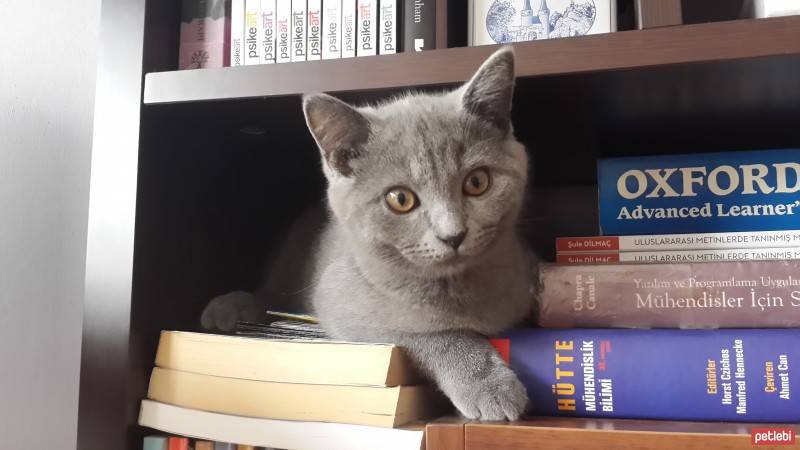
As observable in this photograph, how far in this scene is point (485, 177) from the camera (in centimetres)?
78

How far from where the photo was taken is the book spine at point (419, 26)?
791 millimetres

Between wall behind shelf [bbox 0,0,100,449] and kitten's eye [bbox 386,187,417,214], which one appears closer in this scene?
kitten's eye [bbox 386,187,417,214]

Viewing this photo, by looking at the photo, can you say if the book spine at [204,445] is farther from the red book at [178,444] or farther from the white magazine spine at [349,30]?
the white magazine spine at [349,30]

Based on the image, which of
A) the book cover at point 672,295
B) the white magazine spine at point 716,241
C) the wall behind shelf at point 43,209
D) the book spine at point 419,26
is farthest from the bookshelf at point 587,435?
the wall behind shelf at point 43,209

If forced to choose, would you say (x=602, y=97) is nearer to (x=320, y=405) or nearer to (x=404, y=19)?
(x=404, y=19)

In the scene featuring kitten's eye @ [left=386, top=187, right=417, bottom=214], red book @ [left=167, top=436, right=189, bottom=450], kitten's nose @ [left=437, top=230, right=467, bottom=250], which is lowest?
red book @ [left=167, top=436, right=189, bottom=450]

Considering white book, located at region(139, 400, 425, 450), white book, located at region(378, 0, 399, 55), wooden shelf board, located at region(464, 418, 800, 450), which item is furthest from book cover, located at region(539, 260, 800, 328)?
white book, located at region(378, 0, 399, 55)

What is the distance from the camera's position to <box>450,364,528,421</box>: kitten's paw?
703mm

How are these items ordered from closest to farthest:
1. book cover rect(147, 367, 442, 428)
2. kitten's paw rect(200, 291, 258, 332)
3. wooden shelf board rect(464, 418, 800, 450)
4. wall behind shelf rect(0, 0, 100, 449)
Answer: wooden shelf board rect(464, 418, 800, 450) < book cover rect(147, 367, 442, 428) < kitten's paw rect(200, 291, 258, 332) < wall behind shelf rect(0, 0, 100, 449)

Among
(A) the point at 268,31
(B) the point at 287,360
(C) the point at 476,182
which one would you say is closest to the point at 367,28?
(A) the point at 268,31

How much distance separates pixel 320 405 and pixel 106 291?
30cm

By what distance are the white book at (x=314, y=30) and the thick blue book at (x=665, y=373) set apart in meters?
0.46

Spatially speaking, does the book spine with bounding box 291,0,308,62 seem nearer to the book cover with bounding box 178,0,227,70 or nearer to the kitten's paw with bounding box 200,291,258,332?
the book cover with bounding box 178,0,227,70

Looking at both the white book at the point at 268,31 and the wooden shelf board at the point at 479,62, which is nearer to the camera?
the wooden shelf board at the point at 479,62
